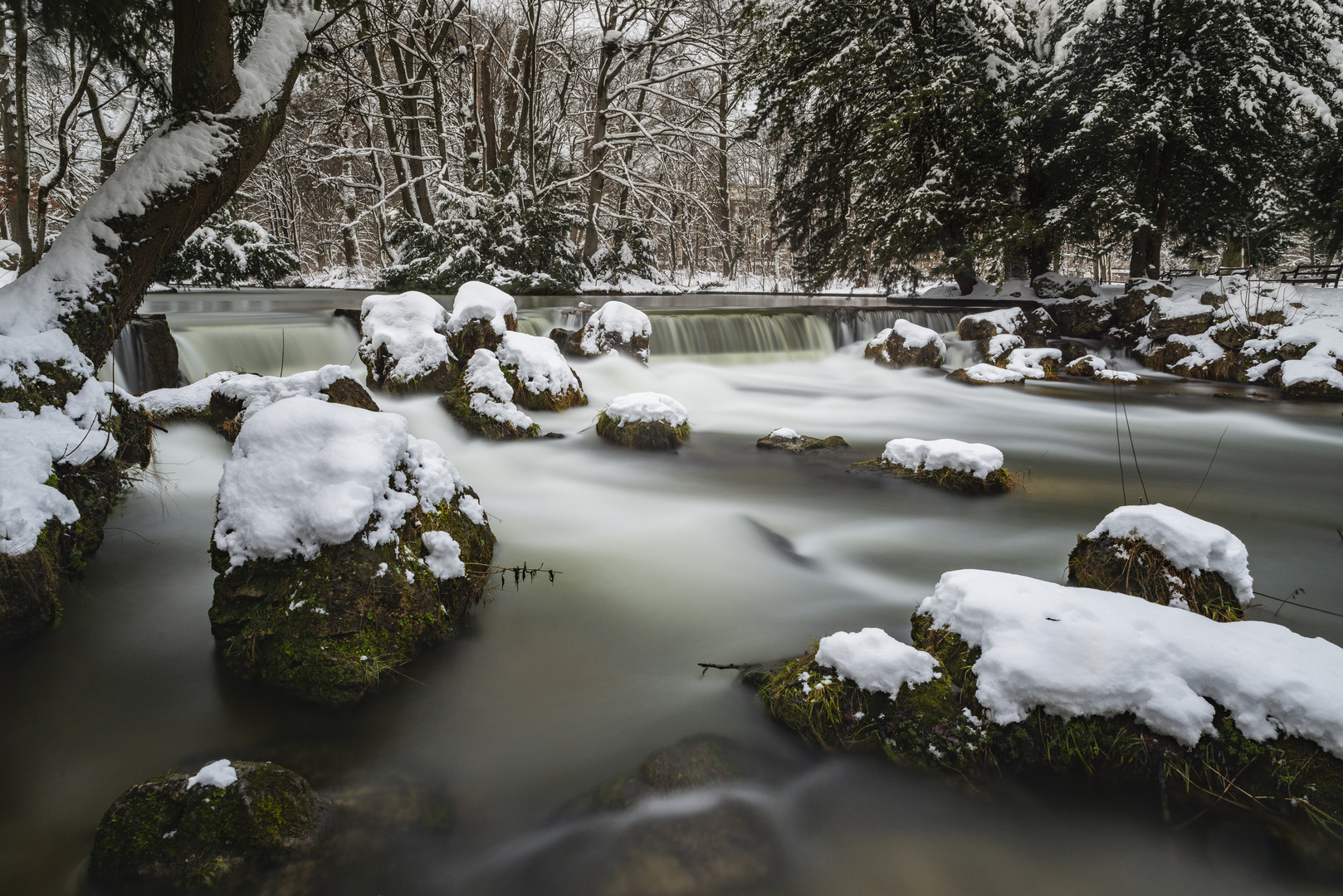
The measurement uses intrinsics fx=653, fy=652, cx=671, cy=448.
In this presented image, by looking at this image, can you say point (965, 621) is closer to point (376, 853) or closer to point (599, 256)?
point (376, 853)

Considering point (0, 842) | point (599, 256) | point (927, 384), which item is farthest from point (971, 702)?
point (599, 256)

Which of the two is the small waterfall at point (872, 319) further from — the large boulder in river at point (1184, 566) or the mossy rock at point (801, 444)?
the large boulder in river at point (1184, 566)

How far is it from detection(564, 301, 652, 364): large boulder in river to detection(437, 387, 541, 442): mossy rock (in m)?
2.88

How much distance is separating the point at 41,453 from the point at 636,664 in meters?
3.21

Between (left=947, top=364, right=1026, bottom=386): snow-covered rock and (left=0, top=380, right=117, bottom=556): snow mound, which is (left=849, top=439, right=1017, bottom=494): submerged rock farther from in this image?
(left=0, top=380, right=117, bottom=556): snow mound

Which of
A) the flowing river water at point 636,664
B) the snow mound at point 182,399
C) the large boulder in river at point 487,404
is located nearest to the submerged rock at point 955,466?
the flowing river water at point 636,664

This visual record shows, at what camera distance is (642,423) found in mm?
6852

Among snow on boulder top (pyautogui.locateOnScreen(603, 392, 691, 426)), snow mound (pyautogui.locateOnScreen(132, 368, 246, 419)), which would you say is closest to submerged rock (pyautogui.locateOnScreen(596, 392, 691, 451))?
snow on boulder top (pyautogui.locateOnScreen(603, 392, 691, 426))

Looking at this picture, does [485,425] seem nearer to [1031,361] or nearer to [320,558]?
[320,558]

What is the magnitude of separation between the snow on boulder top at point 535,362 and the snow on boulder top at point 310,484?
4276mm

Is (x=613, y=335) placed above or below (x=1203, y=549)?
above

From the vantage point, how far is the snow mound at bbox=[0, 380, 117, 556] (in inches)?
117

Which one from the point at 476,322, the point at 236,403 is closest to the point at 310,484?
the point at 236,403

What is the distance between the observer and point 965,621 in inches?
101
